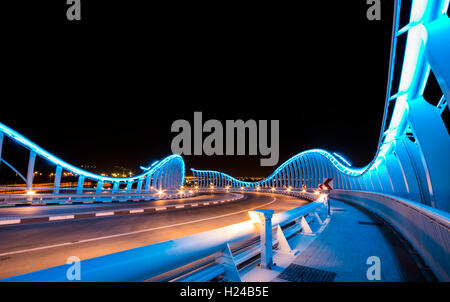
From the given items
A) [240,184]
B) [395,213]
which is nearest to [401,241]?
[395,213]

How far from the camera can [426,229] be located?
4.62 metres

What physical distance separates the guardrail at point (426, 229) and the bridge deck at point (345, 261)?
0.23m

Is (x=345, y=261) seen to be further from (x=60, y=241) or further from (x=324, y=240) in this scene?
(x=60, y=241)

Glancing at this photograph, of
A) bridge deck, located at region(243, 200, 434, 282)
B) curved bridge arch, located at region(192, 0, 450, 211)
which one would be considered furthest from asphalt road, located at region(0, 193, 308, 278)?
curved bridge arch, located at region(192, 0, 450, 211)

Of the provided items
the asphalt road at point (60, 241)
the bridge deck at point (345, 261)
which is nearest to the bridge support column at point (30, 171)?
the asphalt road at point (60, 241)

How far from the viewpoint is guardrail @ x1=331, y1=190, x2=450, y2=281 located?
3512mm

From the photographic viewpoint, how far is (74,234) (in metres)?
7.48

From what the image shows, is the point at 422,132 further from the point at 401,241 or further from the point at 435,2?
the point at 435,2

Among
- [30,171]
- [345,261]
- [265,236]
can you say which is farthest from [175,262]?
[30,171]

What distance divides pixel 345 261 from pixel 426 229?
5.83 ft

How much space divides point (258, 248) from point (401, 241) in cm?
472

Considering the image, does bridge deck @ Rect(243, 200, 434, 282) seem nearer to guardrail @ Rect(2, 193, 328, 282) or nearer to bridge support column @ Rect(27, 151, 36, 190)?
guardrail @ Rect(2, 193, 328, 282)

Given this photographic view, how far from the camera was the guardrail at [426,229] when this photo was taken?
3.51 metres

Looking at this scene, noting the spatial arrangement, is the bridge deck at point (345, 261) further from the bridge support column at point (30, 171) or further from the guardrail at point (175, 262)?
the bridge support column at point (30, 171)
